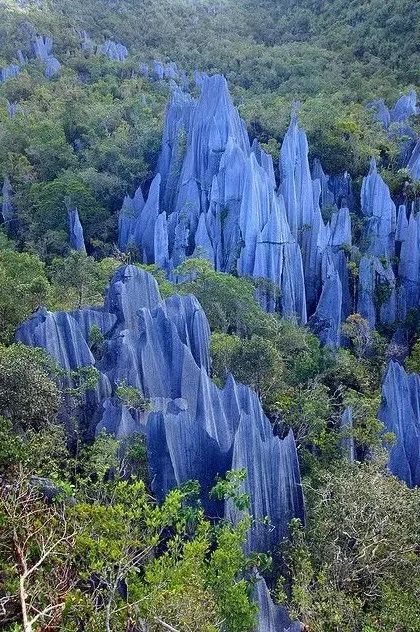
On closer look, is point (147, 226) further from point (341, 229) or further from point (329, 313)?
point (329, 313)

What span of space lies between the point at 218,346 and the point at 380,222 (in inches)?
528

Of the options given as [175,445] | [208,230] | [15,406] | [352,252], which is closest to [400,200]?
[352,252]

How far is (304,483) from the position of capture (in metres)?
10.6

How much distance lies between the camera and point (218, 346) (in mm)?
14305

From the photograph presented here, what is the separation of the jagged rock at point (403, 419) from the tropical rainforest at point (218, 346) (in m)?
0.06

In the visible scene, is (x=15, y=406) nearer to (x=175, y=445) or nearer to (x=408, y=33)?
(x=175, y=445)

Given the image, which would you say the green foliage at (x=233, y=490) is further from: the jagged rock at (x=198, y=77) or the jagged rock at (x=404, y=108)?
the jagged rock at (x=198, y=77)

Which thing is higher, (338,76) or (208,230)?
(338,76)

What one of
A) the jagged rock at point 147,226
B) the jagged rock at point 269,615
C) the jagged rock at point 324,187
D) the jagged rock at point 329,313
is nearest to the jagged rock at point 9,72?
the jagged rock at point 147,226

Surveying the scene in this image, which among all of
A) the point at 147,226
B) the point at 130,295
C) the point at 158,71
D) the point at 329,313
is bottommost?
the point at 329,313

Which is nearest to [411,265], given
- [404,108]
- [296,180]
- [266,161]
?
[296,180]

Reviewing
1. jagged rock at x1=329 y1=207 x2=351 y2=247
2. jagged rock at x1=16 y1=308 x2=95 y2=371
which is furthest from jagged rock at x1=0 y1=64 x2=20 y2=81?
jagged rock at x1=16 y1=308 x2=95 y2=371

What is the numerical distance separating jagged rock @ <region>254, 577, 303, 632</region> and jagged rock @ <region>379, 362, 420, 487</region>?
6.39 meters

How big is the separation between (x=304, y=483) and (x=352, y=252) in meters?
14.8
